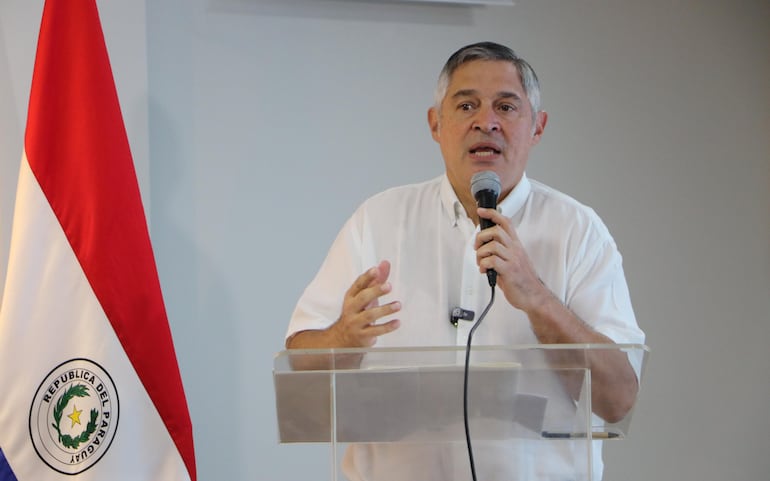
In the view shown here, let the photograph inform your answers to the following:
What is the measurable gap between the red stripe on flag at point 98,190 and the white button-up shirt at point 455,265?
1.49 ft

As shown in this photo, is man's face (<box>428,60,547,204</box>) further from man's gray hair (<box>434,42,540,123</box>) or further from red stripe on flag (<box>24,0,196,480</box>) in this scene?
red stripe on flag (<box>24,0,196,480</box>)

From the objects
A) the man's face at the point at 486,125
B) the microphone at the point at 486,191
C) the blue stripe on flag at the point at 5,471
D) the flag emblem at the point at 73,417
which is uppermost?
the man's face at the point at 486,125

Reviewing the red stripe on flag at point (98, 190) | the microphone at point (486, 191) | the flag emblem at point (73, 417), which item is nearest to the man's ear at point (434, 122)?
the microphone at point (486, 191)

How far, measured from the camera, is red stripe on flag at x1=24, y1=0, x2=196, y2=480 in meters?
2.82

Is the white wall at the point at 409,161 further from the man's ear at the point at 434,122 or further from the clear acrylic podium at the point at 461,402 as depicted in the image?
the clear acrylic podium at the point at 461,402

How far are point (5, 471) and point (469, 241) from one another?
1.41 meters

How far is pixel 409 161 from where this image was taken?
3846 millimetres

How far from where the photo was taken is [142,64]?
3496 mm

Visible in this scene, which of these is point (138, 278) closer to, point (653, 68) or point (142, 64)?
point (142, 64)

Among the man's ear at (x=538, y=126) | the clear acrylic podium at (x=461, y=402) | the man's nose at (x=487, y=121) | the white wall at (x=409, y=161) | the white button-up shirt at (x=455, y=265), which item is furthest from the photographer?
the white wall at (x=409, y=161)

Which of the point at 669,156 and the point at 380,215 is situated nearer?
the point at 380,215

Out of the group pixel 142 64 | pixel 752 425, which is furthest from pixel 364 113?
pixel 752 425

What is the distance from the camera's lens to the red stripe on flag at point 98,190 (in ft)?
9.24

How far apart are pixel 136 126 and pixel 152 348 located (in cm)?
100
